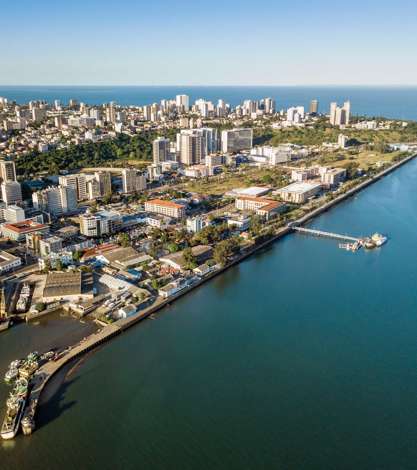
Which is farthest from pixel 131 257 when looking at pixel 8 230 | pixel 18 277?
pixel 8 230

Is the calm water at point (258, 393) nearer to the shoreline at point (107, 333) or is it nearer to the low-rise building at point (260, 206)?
the shoreline at point (107, 333)

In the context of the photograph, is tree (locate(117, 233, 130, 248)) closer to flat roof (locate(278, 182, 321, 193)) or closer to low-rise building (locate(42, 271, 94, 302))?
low-rise building (locate(42, 271, 94, 302))

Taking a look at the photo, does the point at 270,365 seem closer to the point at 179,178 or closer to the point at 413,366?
the point at 413,366

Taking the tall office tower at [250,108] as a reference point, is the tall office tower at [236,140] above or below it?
below

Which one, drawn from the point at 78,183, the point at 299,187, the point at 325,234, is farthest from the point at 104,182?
the point at 325,234

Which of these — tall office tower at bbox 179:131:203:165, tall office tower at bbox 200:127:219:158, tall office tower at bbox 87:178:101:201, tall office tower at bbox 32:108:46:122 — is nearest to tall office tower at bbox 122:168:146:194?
tall office tower at bbox 87:178:101:201

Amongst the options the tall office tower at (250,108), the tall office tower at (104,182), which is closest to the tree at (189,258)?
the tall office tower at (104,182)
